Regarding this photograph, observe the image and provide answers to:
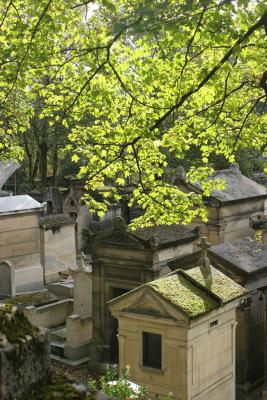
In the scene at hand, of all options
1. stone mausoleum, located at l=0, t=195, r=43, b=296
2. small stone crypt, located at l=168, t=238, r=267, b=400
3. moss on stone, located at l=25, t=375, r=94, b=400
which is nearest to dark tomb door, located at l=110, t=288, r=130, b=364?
small stone crypt, located at l=168, t=238, r=267, b=400

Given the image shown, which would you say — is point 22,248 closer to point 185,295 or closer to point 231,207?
point 231,207

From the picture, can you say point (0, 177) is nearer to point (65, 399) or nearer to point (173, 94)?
point (173, 94)

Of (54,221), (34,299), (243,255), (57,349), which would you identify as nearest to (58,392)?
(243,255)

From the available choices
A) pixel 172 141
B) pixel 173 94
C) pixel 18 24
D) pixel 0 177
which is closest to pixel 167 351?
pixel 172 141

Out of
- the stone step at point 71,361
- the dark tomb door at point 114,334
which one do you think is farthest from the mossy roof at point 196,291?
the stone step at point 71,361

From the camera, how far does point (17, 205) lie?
59.2 feet

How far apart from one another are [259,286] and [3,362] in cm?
892

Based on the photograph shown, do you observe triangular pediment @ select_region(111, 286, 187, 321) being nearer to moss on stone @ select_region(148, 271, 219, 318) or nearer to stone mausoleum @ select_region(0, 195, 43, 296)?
moss on stone @ select_region(148, 271, 219, 318)

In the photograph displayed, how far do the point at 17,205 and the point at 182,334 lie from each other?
37.9 feet

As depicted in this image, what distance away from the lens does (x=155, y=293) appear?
7824 millimetres

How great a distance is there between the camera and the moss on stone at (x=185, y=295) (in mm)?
7562

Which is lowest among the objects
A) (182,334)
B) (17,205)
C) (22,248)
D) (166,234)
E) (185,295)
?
(22,248)

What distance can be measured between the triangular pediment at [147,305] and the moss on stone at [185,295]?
0.31 feet

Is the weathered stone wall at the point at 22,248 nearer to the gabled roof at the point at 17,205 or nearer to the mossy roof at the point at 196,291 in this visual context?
the gabled roof at the point at 17,205
